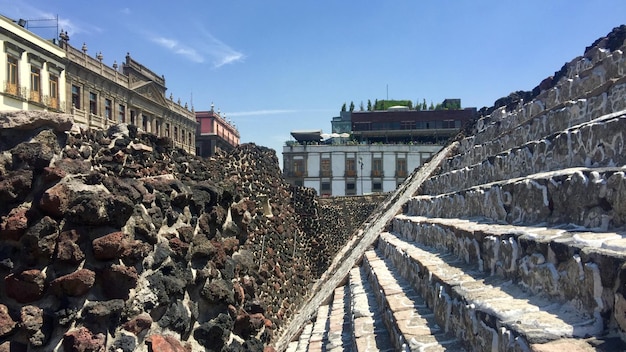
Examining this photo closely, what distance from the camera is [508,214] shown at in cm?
308

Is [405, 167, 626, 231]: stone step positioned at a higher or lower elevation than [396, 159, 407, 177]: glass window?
lower

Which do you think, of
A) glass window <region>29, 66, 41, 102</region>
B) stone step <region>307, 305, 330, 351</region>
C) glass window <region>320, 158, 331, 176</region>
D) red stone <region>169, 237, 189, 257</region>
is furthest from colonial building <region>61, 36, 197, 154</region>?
red stone <region>169, 237, 189, 257</region>

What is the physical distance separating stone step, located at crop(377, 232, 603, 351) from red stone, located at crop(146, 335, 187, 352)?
1682 millimetres

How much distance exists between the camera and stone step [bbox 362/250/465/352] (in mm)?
2385

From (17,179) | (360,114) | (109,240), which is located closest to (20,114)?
(17,179)

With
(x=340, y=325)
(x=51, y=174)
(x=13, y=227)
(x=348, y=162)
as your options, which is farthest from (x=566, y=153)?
(x=348, y=162)

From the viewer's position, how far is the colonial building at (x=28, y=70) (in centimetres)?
1661

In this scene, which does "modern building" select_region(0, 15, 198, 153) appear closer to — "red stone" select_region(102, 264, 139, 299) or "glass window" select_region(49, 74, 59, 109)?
"glass window" select_region(49, 74, 59, 109)

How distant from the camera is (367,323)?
3.61 metres

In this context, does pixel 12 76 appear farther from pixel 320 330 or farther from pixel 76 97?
pixel 320 330

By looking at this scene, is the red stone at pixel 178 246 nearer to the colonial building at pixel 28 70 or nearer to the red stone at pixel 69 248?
the red stone at pixel 69 248

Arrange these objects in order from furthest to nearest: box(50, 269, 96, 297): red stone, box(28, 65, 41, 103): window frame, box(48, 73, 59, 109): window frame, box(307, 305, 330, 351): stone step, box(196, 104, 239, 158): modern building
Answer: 1. box(196, 104, 239, 158): modern building
2. box(48, 73, 59, 109): window frame
3. box(28, 65, 41, 103): window frame
4. box(307, 305, 330, 351): stone step
5. box(50, 269, 96, 297): red stone

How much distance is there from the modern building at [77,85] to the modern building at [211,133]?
6815mm

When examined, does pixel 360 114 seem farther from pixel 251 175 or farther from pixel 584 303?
pixel 584 303
